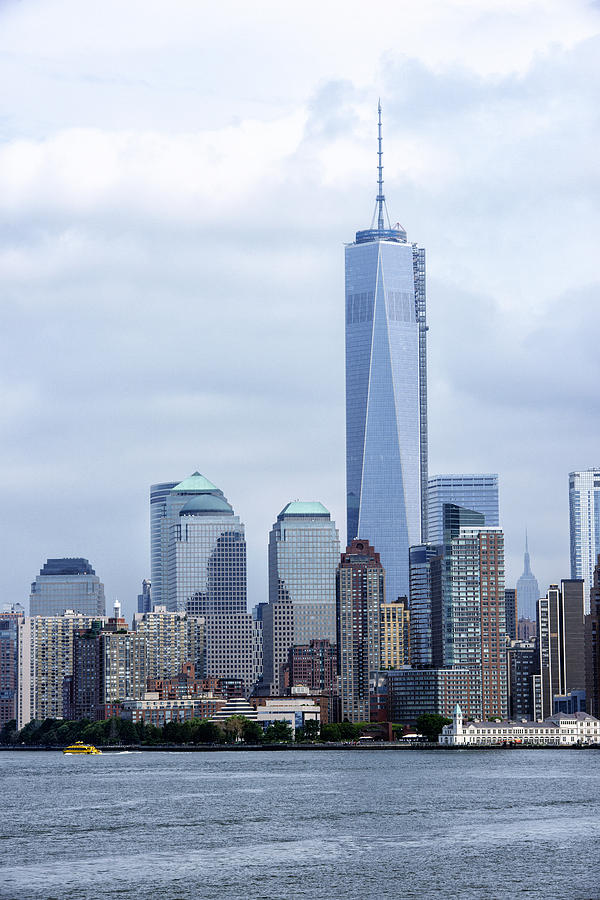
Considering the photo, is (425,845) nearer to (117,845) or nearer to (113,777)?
(117,845)

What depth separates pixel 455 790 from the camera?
433 ft

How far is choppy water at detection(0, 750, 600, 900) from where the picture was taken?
73750 mm

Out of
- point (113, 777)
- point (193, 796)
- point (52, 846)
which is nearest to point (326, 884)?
point (52, 846)

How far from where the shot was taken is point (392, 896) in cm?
7100

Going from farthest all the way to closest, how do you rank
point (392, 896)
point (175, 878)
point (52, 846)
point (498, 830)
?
point (498, 830)
point (52, 846)
point (175, 878)
point (392, 896)

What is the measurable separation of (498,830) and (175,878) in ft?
86.9

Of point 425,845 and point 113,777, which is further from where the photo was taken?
point 113,777

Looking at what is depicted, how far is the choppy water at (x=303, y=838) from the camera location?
7375 cm

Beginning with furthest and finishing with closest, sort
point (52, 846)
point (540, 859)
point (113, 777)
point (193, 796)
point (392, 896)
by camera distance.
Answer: point (113, 777), point (193, 796), point (52, 846), point (540, 859), point (392, 896)

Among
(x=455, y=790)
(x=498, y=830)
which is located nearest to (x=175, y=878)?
(x=498, y=830)

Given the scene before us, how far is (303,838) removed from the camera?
92.1 m

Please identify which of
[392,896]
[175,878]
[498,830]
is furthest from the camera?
[498,830]

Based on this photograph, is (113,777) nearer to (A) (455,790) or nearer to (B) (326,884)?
(A) (455,790)

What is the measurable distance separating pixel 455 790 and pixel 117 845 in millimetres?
48889
